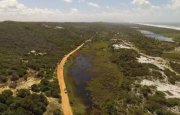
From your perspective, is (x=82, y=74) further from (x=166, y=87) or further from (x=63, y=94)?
(x=166, y=87)

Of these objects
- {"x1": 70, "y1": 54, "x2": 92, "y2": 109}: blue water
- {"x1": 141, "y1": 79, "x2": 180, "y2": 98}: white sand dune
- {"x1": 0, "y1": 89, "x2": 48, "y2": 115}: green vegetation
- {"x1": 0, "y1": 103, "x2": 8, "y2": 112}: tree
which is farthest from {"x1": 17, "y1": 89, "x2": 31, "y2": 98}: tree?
{"x1": 141, "y1": 79, "x2": 180, "y2": 98}: white sand dune

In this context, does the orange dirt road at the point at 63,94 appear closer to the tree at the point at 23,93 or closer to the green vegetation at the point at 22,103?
the green vegetation at the point at 22,103

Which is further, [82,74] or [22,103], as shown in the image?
[82,74]

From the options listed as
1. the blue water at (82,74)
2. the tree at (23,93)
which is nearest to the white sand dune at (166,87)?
the blue water at (82,74)

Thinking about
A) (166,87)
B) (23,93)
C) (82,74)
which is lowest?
(82,74)

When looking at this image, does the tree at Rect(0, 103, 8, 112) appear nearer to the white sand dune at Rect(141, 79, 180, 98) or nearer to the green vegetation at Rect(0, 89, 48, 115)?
the green vegetation at Rect(0, 89, 48, 115)

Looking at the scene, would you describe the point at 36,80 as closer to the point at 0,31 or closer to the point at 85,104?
the point at 85,104

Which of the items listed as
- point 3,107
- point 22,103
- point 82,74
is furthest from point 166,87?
point 3,107

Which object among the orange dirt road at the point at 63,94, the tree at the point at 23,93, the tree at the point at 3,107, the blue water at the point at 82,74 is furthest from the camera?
the blue water at the point at 82,74
